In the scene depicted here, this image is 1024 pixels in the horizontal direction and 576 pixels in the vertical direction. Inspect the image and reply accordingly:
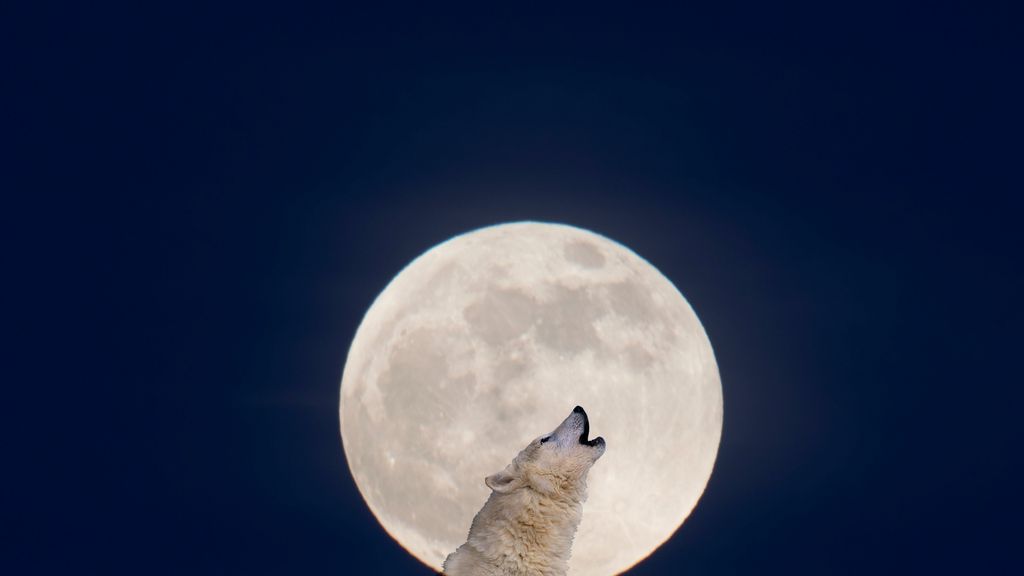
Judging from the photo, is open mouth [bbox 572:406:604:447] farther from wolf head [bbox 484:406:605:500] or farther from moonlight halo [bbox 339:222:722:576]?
moonlight halo [bbox 339:222:722:576]

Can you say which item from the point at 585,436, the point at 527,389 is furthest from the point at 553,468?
the point at 527,389

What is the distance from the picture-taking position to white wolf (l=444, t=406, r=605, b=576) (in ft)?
26.9

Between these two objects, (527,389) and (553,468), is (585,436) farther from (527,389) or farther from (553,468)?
(527,389)

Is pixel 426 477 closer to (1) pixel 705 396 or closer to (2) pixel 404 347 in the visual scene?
(2) pixel 404 347

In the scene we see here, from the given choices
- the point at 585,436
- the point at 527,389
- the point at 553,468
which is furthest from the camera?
the point at 527,389

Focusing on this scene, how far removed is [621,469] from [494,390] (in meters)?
1.83

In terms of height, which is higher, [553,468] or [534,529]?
[553,468]

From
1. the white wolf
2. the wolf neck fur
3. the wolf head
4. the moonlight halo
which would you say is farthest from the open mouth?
the moonlight halo

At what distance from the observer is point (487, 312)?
563 inches

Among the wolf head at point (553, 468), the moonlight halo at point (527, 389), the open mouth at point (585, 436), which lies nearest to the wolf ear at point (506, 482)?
the wolf head at point (553, 468)

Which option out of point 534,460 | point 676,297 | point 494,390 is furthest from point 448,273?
point 534,460

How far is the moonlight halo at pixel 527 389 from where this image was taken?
44.5 ft

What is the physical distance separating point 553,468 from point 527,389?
539 centimetres

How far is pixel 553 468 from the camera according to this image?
814 cm
